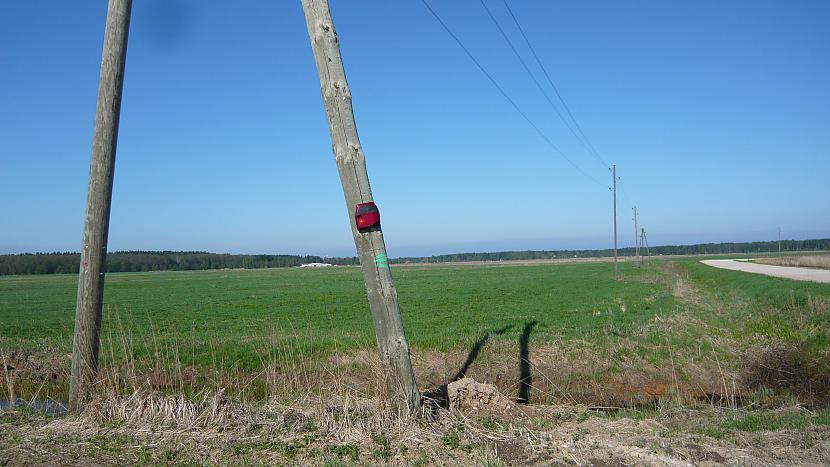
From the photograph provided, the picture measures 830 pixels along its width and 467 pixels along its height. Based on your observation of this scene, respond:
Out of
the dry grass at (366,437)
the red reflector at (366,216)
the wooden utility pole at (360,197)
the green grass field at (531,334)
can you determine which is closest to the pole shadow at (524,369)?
the green grass field at (531,334)

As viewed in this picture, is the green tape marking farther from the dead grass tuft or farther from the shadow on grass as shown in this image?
the dead grass tuft

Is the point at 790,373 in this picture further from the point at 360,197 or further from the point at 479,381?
the point at 360,197

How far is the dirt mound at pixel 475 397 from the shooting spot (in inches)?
268

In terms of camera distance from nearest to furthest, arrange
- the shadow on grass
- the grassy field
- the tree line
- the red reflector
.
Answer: the grassy field → the red reflector → the shadow on grass → the tree line

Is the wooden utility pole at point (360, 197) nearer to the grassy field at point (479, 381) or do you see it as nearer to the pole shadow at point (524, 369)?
the grassy field at point (479, 381)

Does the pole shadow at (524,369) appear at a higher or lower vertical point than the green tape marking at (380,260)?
lower

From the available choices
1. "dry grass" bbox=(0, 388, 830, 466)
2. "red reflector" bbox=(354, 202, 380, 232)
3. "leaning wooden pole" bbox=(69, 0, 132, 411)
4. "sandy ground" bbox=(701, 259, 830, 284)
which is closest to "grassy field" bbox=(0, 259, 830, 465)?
"dry grass" bbox=(0, 388, 830, 466)

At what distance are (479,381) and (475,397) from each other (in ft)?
11.7

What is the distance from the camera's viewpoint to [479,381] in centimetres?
1035

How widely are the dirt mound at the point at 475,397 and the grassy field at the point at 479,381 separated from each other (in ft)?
0.17

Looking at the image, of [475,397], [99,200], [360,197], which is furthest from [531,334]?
[99,200]

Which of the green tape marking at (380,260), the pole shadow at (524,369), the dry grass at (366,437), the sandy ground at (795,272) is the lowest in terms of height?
the pole shadow at (524,369)

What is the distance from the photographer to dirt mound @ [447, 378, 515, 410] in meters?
6.80

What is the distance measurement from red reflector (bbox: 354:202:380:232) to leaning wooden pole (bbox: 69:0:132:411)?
3000mm
